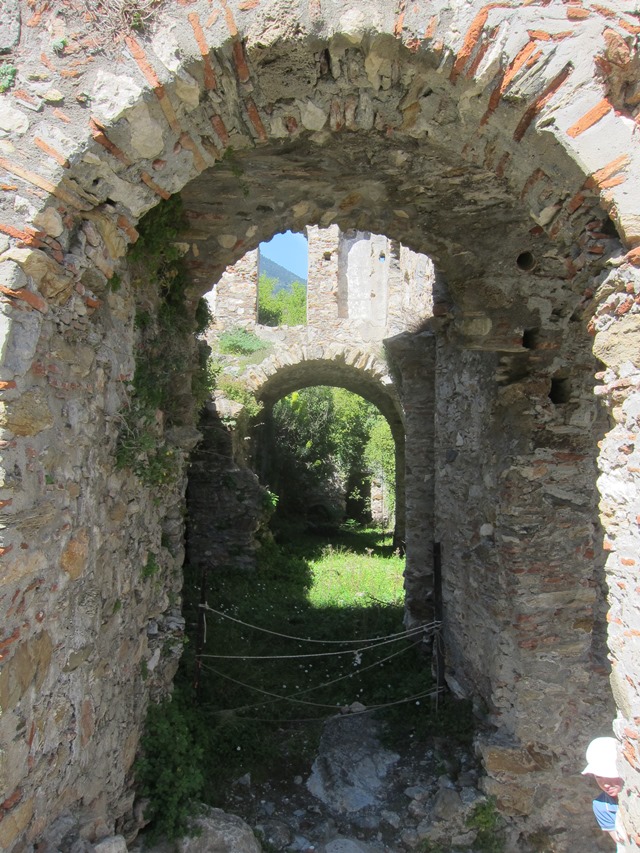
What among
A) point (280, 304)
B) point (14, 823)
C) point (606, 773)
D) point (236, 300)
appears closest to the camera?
point (14, 823)

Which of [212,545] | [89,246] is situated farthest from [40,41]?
[212,545]

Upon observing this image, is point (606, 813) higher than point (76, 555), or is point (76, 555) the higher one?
point (76, 555)

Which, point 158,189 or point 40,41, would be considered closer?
point 40,41

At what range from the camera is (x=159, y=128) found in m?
2.37

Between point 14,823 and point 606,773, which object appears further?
point 606,773

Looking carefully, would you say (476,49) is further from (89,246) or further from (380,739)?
(380,739)

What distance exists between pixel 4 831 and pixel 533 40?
3.31 m

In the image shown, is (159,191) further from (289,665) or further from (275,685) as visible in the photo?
(289,665)

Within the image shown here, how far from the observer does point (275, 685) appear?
18.6ft

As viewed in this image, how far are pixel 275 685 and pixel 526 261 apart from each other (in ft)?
13.9

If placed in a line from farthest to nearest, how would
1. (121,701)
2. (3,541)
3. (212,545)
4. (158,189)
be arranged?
(212,545) < (121,701) < (158,189) < (3,541)

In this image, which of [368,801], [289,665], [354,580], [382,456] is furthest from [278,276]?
[368,801]

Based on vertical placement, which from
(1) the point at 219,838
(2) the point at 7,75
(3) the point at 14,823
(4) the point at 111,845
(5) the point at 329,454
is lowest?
(1) the point at 219,838

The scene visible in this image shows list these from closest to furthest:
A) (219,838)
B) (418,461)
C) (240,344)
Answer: (219,838), (418,461), (240,344)
